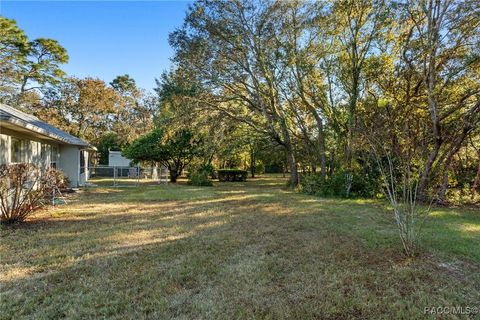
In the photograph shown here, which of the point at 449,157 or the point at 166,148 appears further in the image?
the point at 166,148

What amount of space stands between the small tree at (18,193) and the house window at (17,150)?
287 cm

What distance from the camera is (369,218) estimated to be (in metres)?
7.45

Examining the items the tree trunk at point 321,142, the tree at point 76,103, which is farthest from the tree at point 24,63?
the tree trunk at point 321,142

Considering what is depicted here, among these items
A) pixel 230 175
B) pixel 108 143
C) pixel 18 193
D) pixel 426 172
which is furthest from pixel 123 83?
pixel 426 172

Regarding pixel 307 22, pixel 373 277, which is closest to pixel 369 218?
pixel 373 277

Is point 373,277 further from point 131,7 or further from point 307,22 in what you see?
point 307,22

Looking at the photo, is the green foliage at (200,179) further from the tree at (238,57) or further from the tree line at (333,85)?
the tree at (238,57)

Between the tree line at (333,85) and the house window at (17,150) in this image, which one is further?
the tree line at (333,85)

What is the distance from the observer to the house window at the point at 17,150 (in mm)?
9117

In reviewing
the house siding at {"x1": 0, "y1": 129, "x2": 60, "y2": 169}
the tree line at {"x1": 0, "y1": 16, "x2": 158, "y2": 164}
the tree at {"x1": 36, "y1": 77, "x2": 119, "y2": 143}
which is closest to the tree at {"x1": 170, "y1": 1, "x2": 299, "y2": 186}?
the house siding at {"x1": 0, "y1": 129, "x2": 60, "y2": 169}

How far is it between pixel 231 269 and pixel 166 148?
55.2 feet

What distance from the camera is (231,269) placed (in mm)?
4020

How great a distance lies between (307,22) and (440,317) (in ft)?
41.9

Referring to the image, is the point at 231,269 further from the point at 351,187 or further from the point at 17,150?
the point at 351,187
